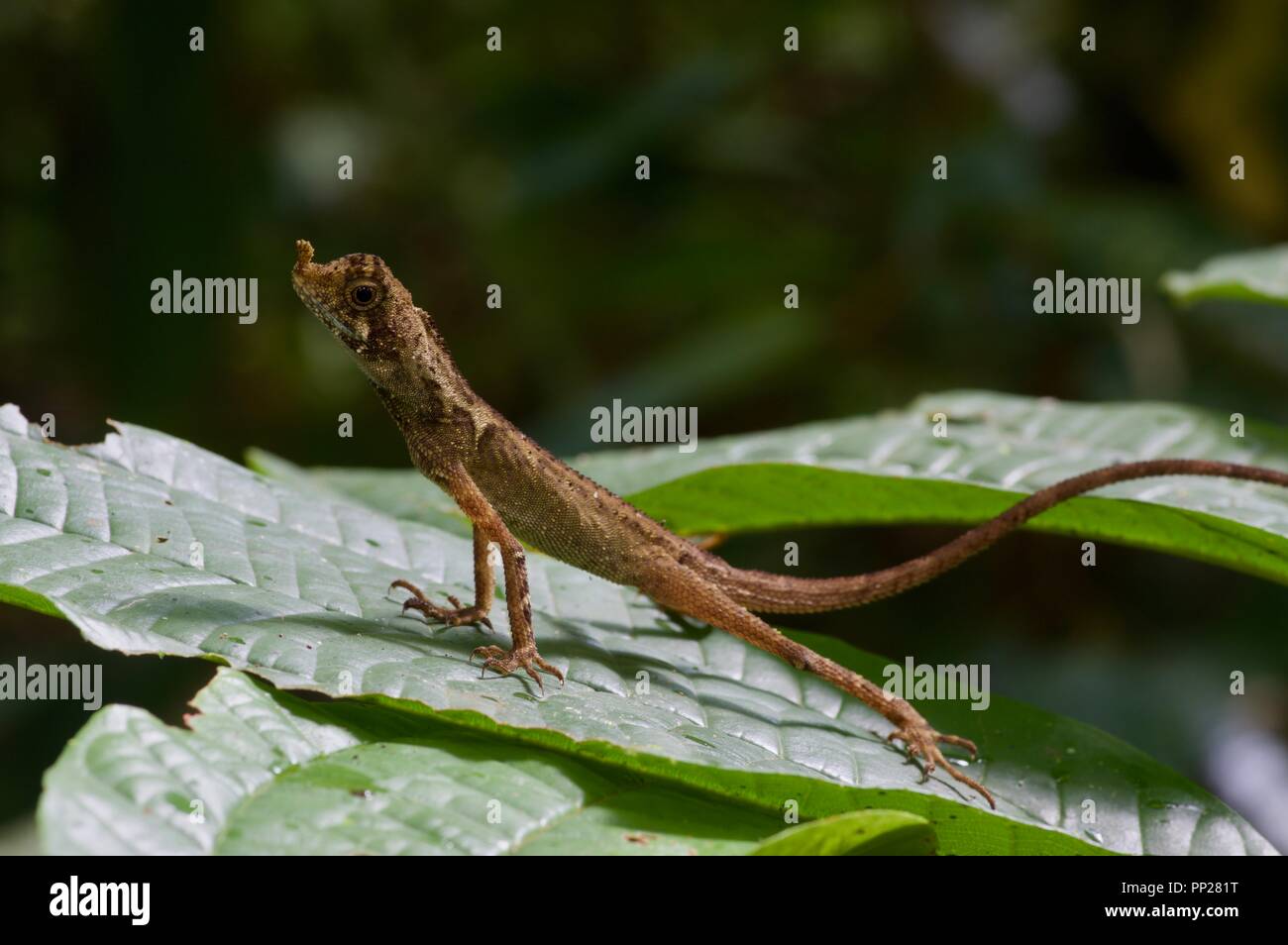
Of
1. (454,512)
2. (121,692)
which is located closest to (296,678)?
(454,512)

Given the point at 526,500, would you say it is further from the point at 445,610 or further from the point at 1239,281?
the point at 1239,281

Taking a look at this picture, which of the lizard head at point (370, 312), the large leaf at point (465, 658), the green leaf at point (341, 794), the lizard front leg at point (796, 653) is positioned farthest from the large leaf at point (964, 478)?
the green leaf at point (341, 794)

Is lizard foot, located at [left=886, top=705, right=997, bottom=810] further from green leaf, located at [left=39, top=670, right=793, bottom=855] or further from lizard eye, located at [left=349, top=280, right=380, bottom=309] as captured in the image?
lizard eye, located at [left=349, top=280, right=380, bottom=309]

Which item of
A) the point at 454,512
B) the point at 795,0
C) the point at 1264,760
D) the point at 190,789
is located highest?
the point at 795,0

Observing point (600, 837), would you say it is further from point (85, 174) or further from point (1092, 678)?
point (85, 174)

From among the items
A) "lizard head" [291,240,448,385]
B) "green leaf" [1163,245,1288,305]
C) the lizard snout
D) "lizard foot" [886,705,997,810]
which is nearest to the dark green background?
"green leaf" [1163,245,1288,305]

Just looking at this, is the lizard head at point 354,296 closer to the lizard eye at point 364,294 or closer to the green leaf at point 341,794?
the lizard eye at point 364,294
